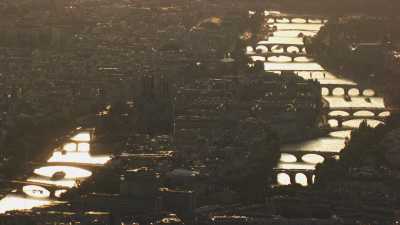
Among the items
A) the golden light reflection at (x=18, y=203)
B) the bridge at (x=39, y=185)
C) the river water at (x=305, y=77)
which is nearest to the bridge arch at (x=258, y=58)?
the river water at (x=305, y=77)

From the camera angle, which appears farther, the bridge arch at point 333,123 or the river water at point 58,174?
the bridge arch at point 333,123

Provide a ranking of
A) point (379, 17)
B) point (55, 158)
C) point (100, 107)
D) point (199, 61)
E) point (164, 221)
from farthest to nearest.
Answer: point (379, 17) → point (199, 61) → point (100, 107) → point (55, 158) → point (164, 221)

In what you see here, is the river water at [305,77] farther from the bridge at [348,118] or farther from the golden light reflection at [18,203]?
the golden light reflection at [18,203]

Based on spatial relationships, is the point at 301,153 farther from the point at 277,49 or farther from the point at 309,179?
the point at 277,49

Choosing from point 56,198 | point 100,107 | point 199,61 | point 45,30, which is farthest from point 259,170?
A: point 45,30

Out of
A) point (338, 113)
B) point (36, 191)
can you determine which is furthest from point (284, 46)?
point (36, 191)

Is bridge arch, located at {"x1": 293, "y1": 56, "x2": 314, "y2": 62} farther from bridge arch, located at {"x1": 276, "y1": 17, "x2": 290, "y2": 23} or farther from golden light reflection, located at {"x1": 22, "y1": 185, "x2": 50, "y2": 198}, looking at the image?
golden light reflection, located at {"x1": 22, "y1": 185, "x2": 50, "y2": 198}

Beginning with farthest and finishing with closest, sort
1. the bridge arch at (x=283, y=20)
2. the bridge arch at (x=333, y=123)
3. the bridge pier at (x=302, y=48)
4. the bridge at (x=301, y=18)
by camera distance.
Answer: the bridge at (x=301, y=18), the bridge arch at (x=283, y=20), the bridge pier at (x=302, y=48), the bridge arch at (x=333, y=123)

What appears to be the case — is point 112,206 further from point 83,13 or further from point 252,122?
point 83,13
